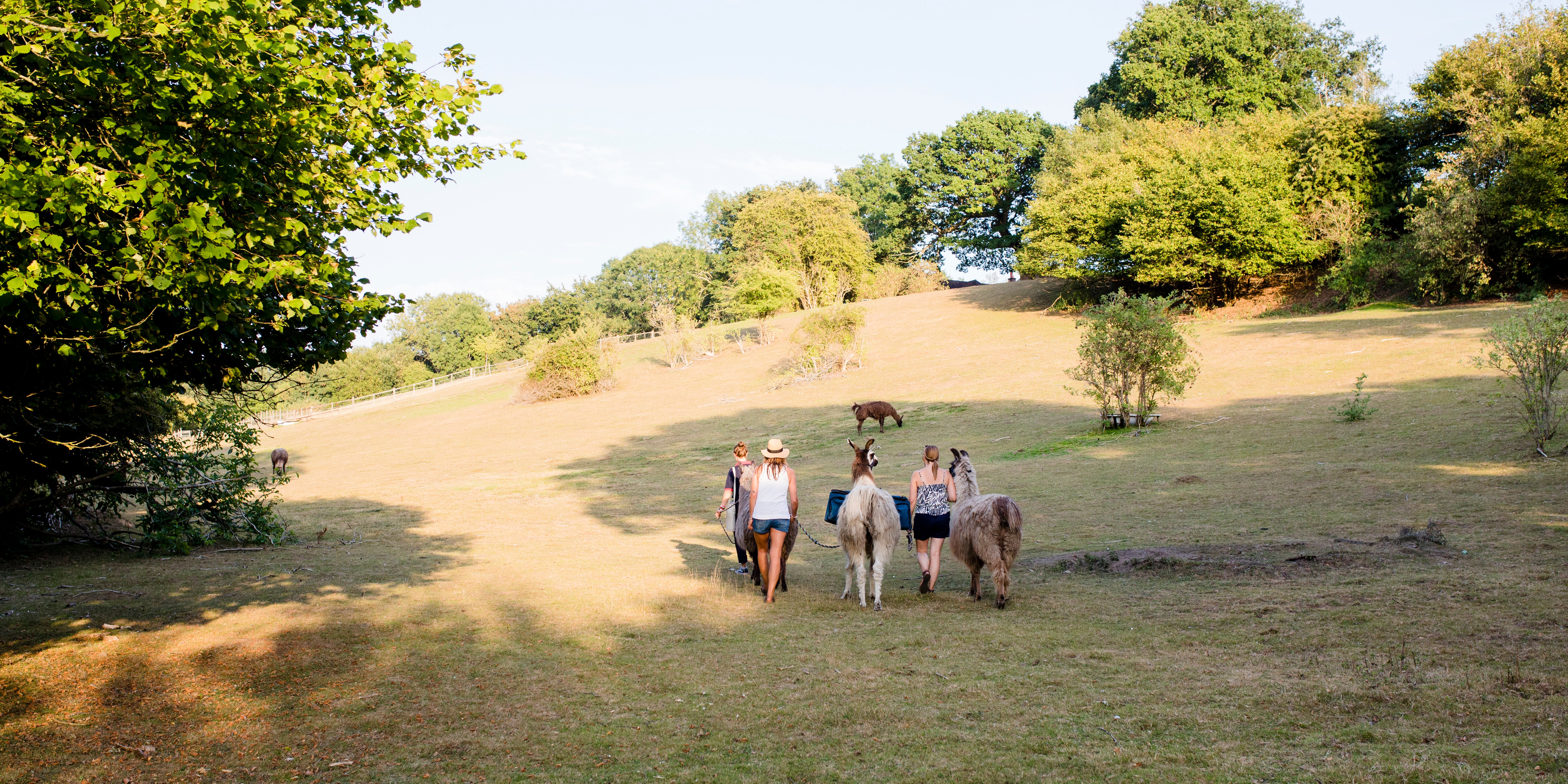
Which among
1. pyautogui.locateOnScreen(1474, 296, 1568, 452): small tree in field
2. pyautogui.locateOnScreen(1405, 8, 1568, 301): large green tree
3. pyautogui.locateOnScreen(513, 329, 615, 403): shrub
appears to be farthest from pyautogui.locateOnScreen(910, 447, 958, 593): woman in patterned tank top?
pyautogui.locateOnScreen(513, 329, 615, 403): shrub

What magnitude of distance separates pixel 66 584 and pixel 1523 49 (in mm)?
50652

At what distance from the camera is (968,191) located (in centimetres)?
7038

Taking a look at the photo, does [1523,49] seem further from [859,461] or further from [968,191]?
[859,461]

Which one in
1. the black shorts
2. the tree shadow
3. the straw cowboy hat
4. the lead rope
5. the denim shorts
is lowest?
the lead rope

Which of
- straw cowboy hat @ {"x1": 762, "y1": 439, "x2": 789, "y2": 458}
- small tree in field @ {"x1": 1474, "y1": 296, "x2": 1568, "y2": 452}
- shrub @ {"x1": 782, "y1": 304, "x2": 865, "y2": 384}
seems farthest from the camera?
shrub @ {"x1": 782, "y1": 304, "x2": 865, "y2": 384}

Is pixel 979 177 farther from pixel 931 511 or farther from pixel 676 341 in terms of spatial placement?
pixel 931 511

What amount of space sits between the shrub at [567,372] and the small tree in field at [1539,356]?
124ft

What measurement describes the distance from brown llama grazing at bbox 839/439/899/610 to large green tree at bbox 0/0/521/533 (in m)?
4.76

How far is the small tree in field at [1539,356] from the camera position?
13.4 meters

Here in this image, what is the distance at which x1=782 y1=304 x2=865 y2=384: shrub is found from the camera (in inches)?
1547

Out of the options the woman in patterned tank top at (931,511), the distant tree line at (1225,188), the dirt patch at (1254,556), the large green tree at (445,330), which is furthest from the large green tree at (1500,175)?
the large green tree at (445,330)

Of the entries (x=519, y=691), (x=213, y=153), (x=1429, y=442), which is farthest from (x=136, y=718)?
(x=1429, y=442)

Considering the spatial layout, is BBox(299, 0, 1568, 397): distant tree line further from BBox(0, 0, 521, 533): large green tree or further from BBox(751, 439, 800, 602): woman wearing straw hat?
BBox(0, 0, 521, 533): large green tree

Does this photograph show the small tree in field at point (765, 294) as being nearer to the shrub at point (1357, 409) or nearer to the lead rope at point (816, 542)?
the shrub at point (1357, 409)
